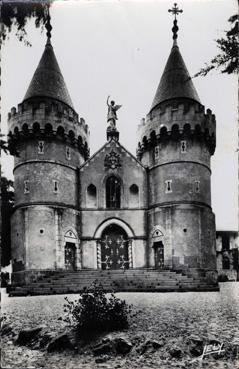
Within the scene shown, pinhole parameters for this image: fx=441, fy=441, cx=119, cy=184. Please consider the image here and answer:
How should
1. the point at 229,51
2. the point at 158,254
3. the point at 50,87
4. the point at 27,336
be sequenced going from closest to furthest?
the point at 229,51 → the point at 27,336 → the point at 50,87 → the point at 158,254

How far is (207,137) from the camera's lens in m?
28.8

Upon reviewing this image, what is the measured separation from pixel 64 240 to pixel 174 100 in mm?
11533

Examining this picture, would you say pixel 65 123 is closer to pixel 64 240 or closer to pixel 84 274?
pixel 64 240

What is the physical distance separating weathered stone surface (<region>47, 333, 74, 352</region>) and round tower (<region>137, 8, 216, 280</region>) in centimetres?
1584

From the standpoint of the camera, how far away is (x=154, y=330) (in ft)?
40.1

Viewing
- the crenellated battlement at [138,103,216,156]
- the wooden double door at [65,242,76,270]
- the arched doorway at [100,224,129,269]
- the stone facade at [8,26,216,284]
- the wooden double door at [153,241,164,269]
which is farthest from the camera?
the arched doorway at [100,224,129,269]

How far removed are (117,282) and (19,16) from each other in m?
14.3

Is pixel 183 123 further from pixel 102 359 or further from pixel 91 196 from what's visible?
pixel 102 359

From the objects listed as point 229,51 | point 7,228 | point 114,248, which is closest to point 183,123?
point 114,248

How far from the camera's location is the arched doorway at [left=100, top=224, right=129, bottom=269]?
94.1 ft

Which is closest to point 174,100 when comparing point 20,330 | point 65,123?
point 65,123

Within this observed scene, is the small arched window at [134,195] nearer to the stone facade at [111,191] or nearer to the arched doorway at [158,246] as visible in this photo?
the stone facade at [111,191]

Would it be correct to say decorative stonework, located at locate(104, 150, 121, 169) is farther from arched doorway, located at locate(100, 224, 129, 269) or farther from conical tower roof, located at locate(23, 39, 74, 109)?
conical tower roof, located at locate(23, 39, 74, 109)

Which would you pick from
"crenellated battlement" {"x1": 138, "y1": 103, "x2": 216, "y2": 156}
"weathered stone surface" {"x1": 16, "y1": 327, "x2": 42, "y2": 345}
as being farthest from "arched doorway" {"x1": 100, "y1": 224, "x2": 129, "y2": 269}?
"weathered stone surface" {"x1": 16, "y1": 327, "x2": 42, "y2": 345}
